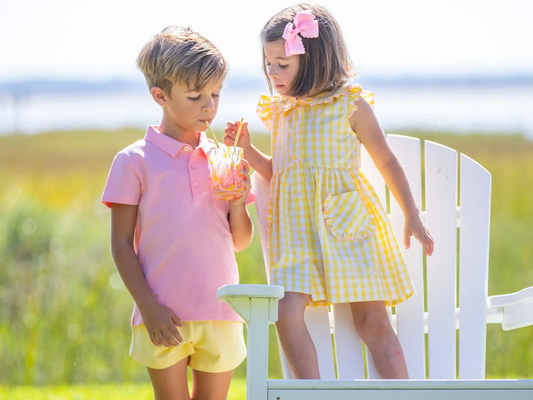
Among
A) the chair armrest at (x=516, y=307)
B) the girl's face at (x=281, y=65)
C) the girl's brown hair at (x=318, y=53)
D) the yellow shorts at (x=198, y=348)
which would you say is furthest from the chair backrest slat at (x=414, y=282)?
the yellow shorts at (x=198, y=348)

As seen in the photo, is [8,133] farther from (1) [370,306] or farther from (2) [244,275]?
(1) [370,306]

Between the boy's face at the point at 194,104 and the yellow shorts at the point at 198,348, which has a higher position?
the boy's face at the point at 194,104

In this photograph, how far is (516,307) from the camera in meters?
2.02

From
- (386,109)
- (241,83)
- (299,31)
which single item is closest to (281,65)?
(299,31)

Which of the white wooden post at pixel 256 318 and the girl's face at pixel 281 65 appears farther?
the girl's face at pixel 281 65

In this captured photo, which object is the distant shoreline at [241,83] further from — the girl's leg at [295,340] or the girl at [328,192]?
the girl's leg at [295,340]

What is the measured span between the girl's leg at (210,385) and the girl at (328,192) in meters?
0.22

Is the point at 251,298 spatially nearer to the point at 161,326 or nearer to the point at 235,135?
the point at 161,326

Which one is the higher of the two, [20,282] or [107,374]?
[20,282]

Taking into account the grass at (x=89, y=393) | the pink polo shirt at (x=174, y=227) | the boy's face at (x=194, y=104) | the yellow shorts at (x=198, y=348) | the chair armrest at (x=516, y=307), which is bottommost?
the grass at (x=89, y=393)

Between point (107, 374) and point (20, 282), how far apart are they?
1048 mm

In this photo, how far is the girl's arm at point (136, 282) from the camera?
171 centimetres

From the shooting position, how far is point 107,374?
13.9 ft

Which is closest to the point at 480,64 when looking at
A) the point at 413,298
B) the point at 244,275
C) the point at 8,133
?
the point at 244,275
